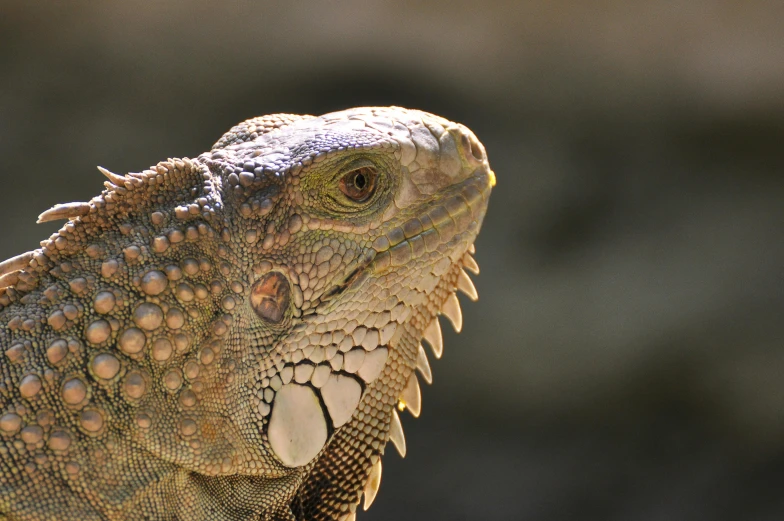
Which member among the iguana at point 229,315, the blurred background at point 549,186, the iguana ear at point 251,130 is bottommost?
Answer: the iguana at point 229,315

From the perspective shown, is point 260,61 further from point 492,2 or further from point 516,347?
point 516,347

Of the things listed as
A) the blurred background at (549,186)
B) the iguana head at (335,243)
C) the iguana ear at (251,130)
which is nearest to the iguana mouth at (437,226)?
the iguana head at (335,243)

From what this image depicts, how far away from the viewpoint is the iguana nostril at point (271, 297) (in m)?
1.68

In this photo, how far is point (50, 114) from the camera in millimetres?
5402

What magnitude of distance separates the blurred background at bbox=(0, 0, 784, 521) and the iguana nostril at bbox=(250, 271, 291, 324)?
3672 millimetres

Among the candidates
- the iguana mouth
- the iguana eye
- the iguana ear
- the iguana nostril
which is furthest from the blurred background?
the iguana nostril

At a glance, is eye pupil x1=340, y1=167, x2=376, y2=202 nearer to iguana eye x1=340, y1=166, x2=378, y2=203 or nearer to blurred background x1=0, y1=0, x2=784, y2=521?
iguana eye x1=340, y1=166, x2=378, y2=203

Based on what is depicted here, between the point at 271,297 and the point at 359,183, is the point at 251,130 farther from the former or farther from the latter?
the point at 271,297

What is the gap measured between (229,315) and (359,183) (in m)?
0.39

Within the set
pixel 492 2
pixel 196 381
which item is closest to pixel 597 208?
pixel 492 2

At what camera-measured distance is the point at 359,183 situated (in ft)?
5.74

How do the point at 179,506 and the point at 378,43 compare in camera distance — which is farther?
the point at 378,43

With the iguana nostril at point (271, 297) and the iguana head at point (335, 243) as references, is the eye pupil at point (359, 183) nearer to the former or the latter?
the iguana head at point (335, 243)

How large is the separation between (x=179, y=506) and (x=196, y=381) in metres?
0.24
